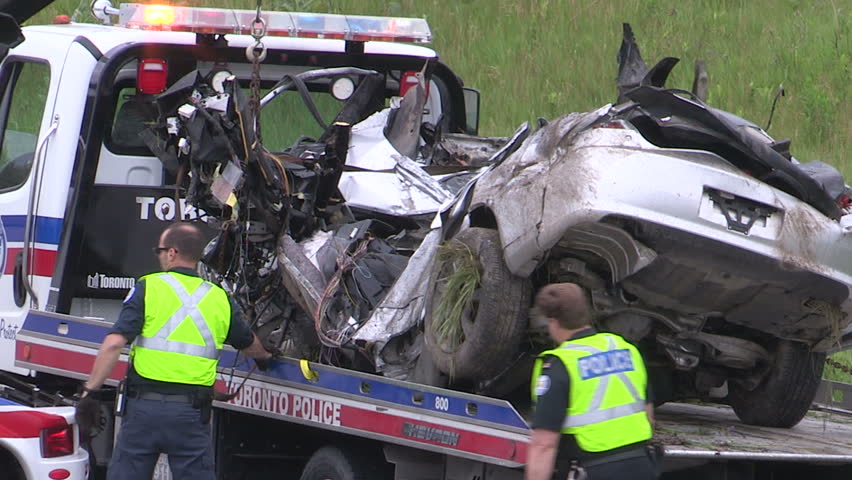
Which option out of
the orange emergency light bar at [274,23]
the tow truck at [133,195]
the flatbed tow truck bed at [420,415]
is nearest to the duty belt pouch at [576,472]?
the flatbed tow truck bed at [420,415]

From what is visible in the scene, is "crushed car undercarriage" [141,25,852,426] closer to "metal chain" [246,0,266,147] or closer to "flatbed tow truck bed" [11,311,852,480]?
"metal chain" [246,0,266,147]

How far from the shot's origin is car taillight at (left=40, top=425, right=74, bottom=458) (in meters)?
6.91

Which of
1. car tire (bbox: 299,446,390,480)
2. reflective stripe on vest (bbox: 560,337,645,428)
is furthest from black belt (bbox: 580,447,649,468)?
car tire (bbox: 299,446,390,480)

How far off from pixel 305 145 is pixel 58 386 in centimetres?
198

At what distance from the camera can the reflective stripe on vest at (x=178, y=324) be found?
6164mm

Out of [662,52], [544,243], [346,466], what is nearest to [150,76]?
[346,466]

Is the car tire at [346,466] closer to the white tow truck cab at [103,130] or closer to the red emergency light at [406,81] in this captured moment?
the white tow truck cab at [103,130]

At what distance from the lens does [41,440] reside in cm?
690

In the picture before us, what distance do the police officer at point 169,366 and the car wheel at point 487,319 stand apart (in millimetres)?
1072

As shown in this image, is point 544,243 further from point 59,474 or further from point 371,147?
point 59,474

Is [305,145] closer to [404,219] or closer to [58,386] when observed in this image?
[404,219]

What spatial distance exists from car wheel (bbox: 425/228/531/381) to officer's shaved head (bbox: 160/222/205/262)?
1.15 m

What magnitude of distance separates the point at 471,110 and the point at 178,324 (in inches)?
132

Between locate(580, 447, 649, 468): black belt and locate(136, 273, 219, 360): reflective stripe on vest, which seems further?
locate(136, 273, 219, 360): reflective stripe on vest
